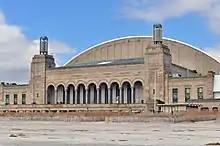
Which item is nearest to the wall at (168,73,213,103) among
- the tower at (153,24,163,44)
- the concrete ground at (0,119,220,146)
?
the tower at (153,24,163,44)

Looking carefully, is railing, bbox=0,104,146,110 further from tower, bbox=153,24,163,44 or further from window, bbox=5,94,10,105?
tower, bbox=153,24,163,44

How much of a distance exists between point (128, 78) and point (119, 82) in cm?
251

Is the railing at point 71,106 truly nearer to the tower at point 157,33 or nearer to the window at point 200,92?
the window at point 200,92

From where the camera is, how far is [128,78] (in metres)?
109

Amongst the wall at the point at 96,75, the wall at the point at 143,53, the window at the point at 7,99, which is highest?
the wall at the point at 143,53

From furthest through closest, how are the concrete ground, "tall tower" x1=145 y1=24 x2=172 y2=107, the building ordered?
1. "tall tower" x1=145 y1=24 x2=172 y2=107
2. the building
3. the concrete ground

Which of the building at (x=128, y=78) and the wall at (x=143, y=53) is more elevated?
the wall at (x=143, y=53)

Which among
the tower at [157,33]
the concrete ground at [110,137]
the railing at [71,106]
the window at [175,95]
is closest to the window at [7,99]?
the railing at [71,106]

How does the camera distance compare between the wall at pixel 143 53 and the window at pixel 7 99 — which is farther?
the wall at pixel 143 53

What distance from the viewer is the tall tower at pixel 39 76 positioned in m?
122

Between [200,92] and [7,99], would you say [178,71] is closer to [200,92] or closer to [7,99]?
[200,92]

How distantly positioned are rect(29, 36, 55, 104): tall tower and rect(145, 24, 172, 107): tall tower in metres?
28.7

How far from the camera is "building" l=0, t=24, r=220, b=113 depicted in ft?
337

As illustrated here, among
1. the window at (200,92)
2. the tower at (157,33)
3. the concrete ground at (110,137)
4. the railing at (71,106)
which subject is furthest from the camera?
the tower at (157,33)
